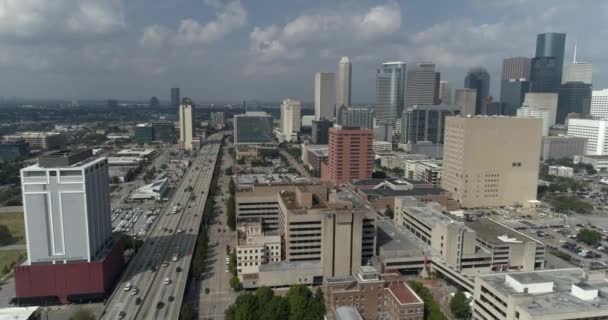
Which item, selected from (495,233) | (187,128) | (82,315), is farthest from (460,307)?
(187,128)

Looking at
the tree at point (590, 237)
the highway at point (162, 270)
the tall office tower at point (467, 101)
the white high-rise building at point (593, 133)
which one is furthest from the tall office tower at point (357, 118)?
the tree at point (590, 237)

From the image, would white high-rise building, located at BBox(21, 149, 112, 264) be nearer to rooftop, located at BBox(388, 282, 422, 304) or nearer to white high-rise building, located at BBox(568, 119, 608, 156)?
rooftop, located at BBox(388, 282, 422, 304)

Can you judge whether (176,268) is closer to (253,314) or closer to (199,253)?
(199,253)

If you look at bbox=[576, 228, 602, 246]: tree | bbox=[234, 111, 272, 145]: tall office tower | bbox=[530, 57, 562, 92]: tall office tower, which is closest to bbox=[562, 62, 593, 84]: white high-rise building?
bbox=[530, 57, 562, 92]: tall office tower

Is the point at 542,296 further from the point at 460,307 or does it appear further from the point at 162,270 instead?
the point at 162,270

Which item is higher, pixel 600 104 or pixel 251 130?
pixel 600 104

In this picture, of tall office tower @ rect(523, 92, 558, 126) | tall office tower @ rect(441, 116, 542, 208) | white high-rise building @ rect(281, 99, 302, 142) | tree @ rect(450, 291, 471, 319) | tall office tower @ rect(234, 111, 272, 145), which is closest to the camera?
tree @ rect(450, 291, 471, 319)

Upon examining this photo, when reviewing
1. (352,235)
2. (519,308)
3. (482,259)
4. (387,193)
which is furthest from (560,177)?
(519,308)
